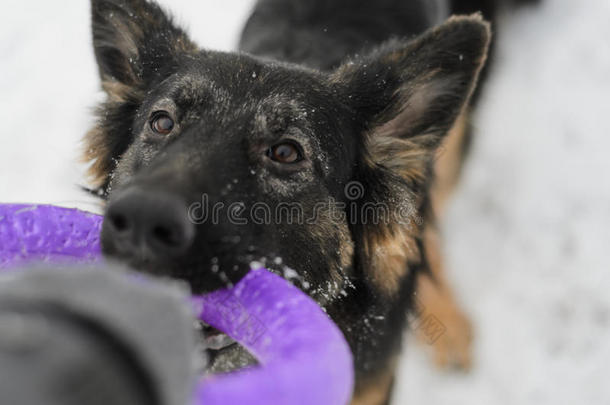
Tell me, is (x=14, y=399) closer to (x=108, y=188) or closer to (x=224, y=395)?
(x=224, y=395)

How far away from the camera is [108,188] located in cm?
316

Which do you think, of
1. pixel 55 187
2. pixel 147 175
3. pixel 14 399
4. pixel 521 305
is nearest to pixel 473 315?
pixel 521 305

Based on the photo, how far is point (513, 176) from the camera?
5336mm

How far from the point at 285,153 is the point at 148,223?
92 centimetres

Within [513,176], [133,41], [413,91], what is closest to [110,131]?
[133,41]

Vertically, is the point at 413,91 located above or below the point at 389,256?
above

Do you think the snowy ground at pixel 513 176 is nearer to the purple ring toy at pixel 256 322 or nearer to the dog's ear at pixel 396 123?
the purple ring toy at pixel 256 322

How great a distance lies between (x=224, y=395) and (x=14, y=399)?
41cm

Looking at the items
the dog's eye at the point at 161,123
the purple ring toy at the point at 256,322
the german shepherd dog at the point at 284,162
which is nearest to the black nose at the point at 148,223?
the german shepherd dog at the point at 284,162

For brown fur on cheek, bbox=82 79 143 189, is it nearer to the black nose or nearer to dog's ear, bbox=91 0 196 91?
dog's ear, bbox=91 0 196 91

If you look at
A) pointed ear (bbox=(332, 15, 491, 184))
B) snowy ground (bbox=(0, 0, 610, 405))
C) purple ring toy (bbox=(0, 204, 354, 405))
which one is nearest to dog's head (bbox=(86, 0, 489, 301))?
pointed ear (bbox=(332, 15, 491, 184))

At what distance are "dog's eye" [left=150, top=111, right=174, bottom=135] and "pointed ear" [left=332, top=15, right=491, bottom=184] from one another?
93cm

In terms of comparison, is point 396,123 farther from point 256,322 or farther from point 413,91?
point 256,322

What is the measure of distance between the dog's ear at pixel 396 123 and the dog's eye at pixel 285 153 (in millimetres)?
457
